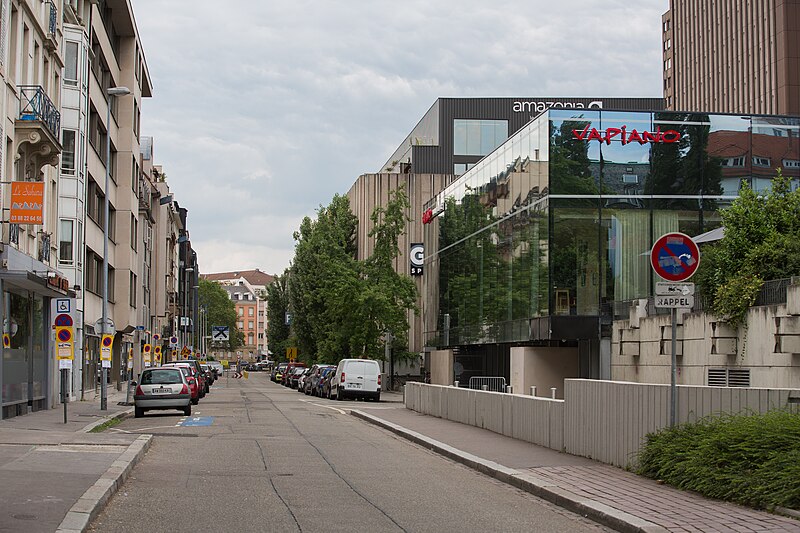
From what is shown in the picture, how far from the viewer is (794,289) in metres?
25.5

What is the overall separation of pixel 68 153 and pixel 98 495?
32573mm

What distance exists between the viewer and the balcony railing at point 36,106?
91.4ft

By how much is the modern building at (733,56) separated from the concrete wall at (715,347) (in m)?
69.1

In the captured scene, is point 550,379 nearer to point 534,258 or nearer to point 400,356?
point 534,258

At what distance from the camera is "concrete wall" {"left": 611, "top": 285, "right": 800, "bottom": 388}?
2592cm

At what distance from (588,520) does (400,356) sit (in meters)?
57.0

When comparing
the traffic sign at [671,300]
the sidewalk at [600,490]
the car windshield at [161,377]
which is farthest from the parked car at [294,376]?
the traffic sign at [671,300]

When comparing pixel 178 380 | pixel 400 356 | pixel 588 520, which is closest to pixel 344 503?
pixel 588 520

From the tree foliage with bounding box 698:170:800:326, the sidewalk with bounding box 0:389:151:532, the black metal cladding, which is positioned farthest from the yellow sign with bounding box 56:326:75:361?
the black metal cladding

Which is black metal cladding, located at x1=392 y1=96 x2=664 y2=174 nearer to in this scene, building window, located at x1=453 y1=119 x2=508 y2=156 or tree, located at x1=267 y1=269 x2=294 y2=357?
building window, located at x1=453 y1=119 x2=508 y2=156

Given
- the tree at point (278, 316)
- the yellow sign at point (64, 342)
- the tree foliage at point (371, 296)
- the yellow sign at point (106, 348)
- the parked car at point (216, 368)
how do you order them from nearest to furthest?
1. the yellow sign at point (64, 342)
2. the yellow sign at point (106, 348)
3. the tree foliage at point (371, 296)
4. the parked car at point (216, 368)
5. the tree at point (278, 316)

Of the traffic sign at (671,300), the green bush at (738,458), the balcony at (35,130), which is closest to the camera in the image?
the green bush at (738,458)

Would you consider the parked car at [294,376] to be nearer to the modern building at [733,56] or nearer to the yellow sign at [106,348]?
the yellow sign at [106,348]

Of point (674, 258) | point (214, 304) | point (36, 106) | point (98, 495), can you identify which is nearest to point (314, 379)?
point (36, 106)
